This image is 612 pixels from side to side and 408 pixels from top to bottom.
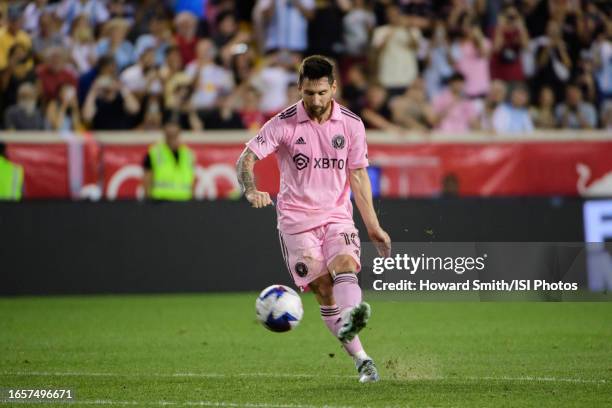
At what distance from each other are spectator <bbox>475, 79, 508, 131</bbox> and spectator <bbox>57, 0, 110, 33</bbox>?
614cm

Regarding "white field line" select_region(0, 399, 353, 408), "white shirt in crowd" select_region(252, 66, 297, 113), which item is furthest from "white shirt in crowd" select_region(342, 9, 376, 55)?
"white field line" select_region(0, 399, 353, 408)

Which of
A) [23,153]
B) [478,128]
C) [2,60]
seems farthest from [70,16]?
[478,128]

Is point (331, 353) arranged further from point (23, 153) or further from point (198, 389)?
point (23, 153)

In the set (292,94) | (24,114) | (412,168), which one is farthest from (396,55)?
(24,114)

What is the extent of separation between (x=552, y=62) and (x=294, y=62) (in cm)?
450

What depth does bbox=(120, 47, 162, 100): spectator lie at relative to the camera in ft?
59.1

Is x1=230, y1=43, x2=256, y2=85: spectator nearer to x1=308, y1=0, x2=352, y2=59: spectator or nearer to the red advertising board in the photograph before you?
x1=308, y1=0, x2=352, y2=59: spectator

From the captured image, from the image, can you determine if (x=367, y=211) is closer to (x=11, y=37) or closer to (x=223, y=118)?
(x=223, y=118)

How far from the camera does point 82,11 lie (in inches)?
742

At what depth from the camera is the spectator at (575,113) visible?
19.5 metres

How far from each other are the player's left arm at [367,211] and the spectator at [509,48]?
1193cm

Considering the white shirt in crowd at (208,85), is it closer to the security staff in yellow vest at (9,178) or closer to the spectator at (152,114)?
the spectator at (152,114)

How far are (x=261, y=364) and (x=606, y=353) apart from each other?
2.93m

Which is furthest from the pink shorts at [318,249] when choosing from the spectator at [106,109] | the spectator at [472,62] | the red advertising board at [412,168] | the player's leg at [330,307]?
the spectator at [472,62]
